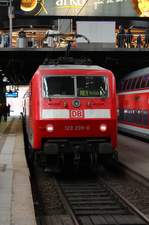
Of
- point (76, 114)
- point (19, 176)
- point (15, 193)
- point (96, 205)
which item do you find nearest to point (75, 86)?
point (76, 114)

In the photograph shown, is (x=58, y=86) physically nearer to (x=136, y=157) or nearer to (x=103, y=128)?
(x=103, y=128)

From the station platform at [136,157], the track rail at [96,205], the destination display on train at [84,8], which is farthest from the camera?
the destination display on train at [84,8]

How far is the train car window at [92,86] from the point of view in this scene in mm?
14281

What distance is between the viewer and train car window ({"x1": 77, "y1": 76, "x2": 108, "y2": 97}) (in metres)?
14.3

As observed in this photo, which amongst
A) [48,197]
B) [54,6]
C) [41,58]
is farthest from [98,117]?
[54,6]

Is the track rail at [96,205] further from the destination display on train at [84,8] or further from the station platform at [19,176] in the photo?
the destination display on train at [84,8]

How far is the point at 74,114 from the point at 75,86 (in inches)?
30.5

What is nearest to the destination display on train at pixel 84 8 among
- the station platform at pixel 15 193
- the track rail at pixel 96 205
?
the station platform at pixel 15 193

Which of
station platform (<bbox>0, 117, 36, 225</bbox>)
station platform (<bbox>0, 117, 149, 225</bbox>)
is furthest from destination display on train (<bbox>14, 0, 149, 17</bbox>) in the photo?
station platform (<bbox>0, 117, 36, 225</bbox>)

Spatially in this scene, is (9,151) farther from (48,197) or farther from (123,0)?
(123,0)

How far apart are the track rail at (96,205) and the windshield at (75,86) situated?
210cm

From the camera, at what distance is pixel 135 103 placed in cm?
2475

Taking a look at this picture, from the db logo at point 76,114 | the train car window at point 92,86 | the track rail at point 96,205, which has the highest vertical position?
the train car window at point 92,86

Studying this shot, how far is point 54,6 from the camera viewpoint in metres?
49.2
